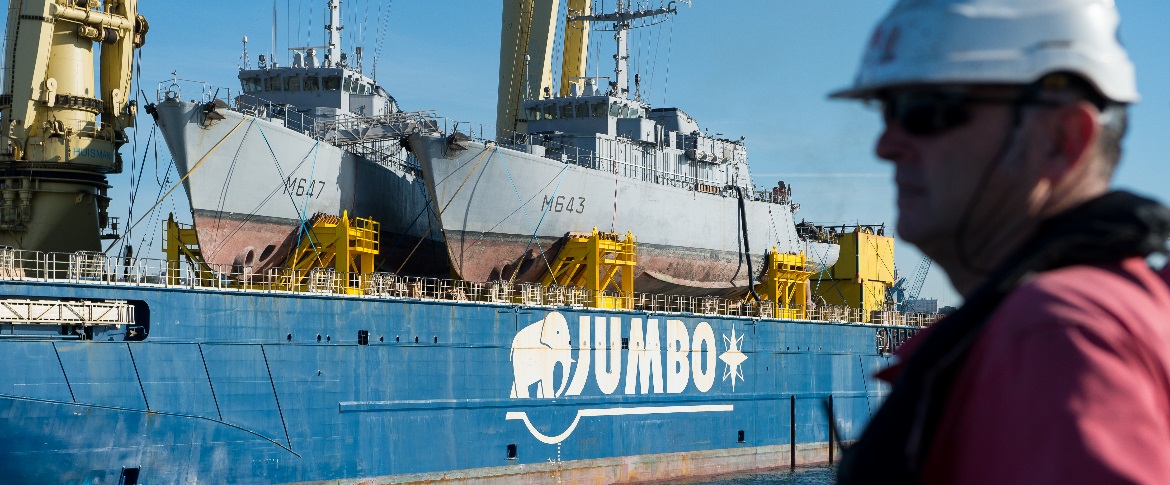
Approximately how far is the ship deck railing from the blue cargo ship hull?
46 cm

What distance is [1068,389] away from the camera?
1350 mm

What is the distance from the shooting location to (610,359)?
82.4 feet

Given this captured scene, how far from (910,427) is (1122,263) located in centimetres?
34

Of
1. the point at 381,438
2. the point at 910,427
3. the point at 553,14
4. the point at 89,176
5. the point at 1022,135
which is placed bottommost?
the point at 381,438

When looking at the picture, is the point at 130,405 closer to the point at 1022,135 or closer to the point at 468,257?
the point at 468,257

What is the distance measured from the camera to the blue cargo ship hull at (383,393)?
1730 centimetres

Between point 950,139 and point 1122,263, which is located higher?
point 950,139

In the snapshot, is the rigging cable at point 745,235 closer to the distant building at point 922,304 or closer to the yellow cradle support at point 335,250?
the yellow cradle support at point 335,250

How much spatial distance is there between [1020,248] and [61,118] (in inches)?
905

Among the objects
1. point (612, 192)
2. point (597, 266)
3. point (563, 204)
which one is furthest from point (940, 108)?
point (612, 192)

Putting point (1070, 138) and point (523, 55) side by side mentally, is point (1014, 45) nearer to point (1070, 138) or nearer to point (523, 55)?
point (1070, 138)

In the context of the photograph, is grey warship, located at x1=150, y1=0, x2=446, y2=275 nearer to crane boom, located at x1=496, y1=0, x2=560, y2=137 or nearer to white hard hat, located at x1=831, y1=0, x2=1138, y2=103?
crane boom, located at x1=496, y1=0, x2=560, y2=137

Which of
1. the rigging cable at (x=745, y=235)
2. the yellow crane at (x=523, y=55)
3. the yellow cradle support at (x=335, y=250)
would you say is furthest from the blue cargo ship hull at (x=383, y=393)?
the yellow crane at (x=523, y=55)

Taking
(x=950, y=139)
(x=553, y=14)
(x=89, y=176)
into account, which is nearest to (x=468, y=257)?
(x=89, y=176)
